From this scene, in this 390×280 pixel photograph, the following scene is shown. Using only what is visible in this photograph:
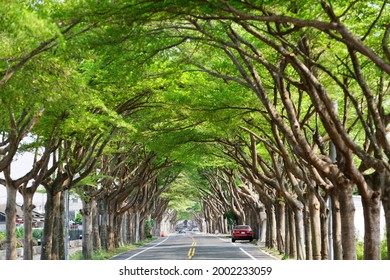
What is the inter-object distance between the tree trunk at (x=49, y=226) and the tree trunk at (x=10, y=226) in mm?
1935

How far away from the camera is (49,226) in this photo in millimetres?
26672

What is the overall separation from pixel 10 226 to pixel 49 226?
88.9 inches

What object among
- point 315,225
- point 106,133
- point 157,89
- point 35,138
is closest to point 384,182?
point 315,225

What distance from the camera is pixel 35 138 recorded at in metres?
27.3

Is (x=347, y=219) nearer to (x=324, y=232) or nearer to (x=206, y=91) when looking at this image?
(x=324, y=232)

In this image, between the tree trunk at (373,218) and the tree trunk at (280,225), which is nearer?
the tree trunk at (373,218)

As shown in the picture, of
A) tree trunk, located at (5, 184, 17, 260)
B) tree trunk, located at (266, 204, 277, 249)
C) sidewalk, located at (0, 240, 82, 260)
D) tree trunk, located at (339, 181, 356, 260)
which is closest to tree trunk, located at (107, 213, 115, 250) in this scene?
sidewalk, located at (0, 240, 82, 260)

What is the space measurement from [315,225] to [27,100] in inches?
469

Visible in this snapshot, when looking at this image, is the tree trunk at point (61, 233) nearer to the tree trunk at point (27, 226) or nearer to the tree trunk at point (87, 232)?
the tree trunk at point (27, 226)

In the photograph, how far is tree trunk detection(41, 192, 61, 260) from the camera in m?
26.6

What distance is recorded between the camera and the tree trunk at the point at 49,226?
2656 centimetres

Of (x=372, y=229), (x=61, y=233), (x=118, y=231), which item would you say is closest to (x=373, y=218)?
(x=372, y=229)

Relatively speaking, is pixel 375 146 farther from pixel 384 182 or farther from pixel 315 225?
pixel 315 225

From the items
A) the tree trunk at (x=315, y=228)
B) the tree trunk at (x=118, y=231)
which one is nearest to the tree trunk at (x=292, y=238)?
the tree trunk at (x=315, y=228)
